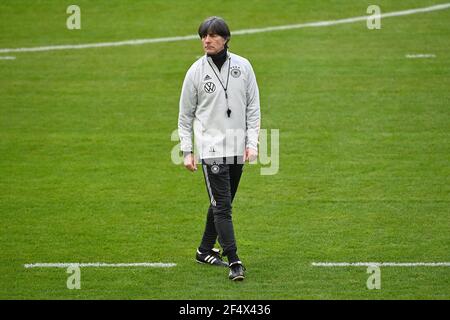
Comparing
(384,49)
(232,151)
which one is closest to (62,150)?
(232,151)

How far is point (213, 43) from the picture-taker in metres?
9.16

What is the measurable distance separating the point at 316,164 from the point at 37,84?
6.25 m

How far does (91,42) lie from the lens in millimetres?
20094

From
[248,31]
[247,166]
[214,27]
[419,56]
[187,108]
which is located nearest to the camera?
[214,27]

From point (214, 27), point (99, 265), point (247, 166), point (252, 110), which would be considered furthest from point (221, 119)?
point (247, 166)

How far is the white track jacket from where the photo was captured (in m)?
9.27

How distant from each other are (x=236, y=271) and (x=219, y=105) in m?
1.63

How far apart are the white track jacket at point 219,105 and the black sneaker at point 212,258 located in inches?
45.1

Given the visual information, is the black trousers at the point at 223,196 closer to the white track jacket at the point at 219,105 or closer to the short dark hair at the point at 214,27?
the white track jacket at the point at 219,105

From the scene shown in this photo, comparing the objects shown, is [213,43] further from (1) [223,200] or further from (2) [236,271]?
(2) [236,271]

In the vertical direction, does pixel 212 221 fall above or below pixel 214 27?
below

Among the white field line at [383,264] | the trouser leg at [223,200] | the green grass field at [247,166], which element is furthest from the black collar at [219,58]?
the white field line at [383,264]
